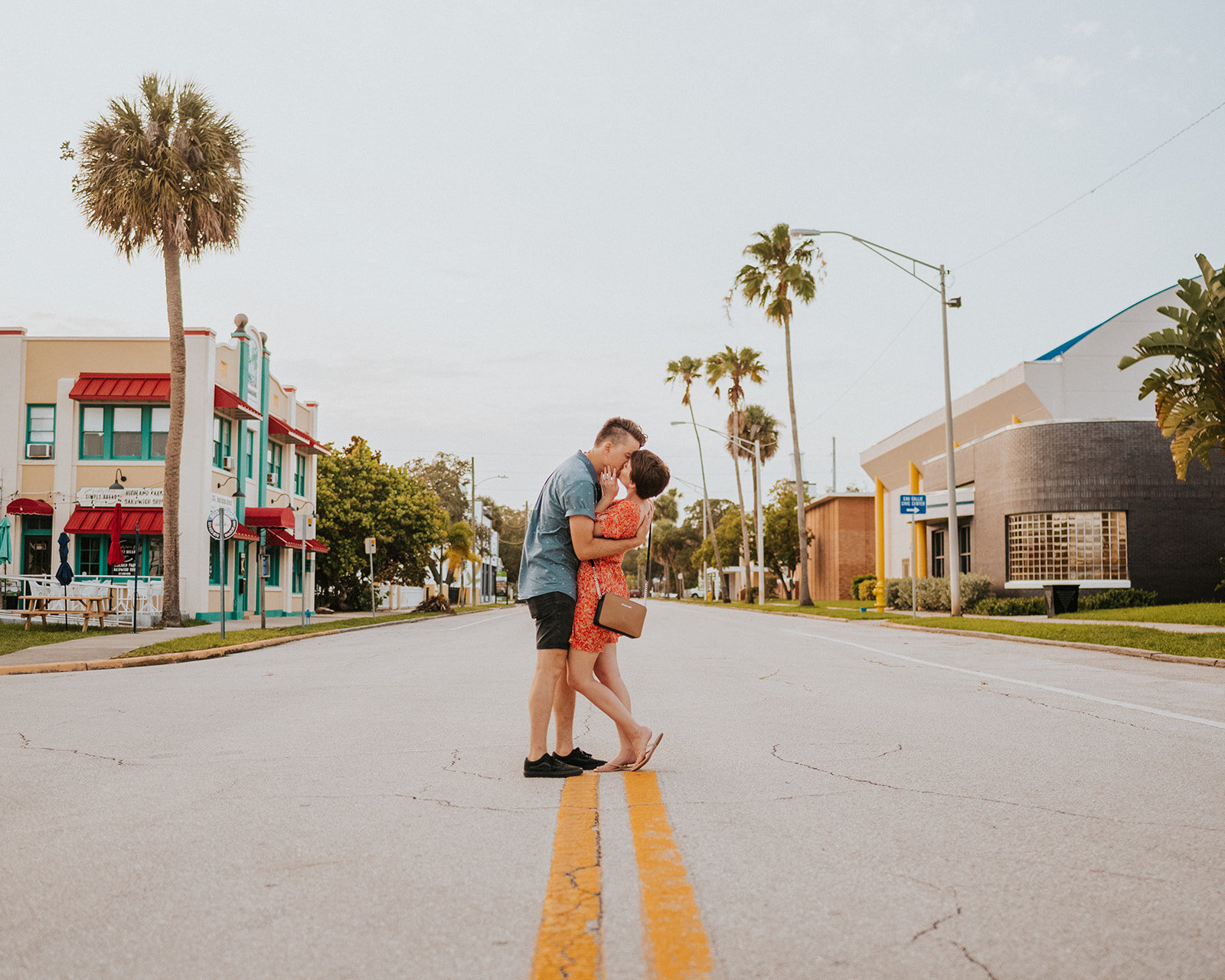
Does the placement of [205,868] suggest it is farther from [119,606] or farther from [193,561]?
[193,561]

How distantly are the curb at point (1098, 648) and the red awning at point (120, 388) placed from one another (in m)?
20.4

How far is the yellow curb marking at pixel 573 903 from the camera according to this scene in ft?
10.1

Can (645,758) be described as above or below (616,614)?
below

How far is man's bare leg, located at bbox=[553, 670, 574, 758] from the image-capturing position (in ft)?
19.9

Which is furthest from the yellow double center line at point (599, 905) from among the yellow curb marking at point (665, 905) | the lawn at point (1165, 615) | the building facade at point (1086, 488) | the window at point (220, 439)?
the window at point (220, 439)

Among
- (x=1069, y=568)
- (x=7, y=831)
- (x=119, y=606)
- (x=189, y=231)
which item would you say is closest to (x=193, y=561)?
(x=119, y=606)

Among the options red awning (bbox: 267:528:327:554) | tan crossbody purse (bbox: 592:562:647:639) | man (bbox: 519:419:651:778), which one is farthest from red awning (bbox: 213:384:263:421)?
tan crossbody purse (bbox: 592:562:647:639)

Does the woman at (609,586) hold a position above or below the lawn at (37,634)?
above

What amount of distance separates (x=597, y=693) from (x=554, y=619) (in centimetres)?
45

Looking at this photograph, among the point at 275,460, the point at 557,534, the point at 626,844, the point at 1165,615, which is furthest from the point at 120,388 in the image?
the point at 626,844

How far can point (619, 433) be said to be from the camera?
19.3 feet

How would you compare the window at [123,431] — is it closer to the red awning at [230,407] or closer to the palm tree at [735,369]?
the red awning at [230,407]

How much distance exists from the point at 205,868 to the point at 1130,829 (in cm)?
375

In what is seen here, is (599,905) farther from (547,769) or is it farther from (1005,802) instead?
(1005,802)
